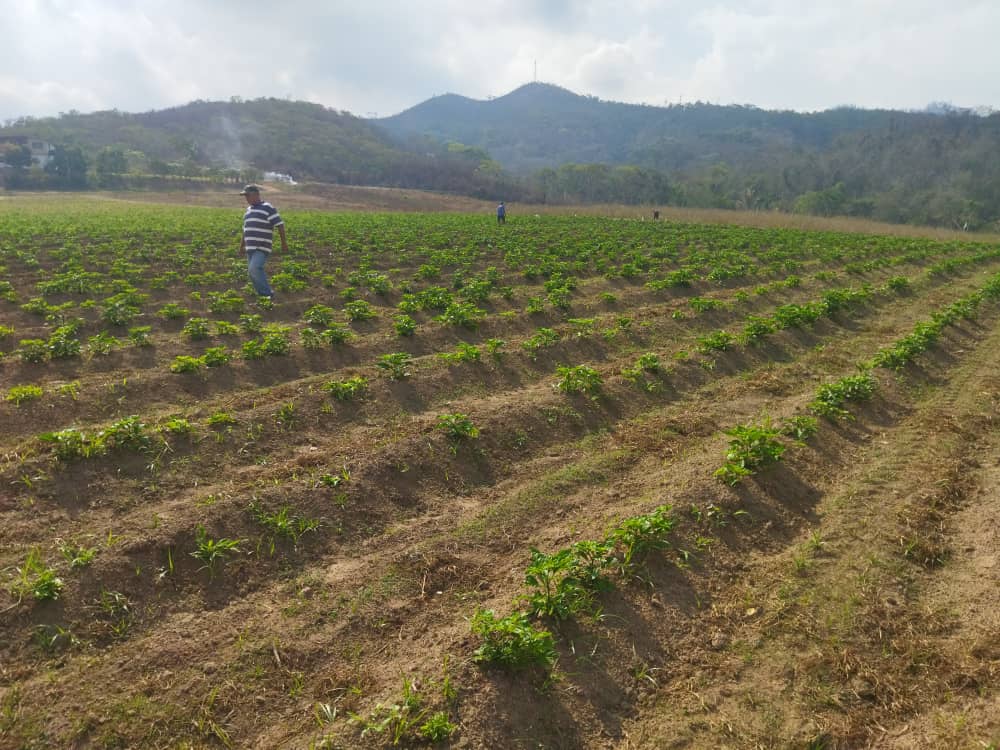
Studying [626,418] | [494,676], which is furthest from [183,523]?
[626,418]

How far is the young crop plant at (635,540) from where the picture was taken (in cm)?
464

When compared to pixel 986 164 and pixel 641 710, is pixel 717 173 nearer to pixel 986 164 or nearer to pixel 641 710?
pixel 986 164

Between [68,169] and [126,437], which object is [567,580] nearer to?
[126,437]

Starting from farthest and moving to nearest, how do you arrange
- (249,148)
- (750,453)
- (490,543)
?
1. (249,148)
2. (750,453)
3. (490,543)

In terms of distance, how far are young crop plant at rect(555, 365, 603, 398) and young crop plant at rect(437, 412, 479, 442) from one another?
6.43 feet

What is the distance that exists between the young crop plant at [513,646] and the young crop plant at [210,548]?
236 cm

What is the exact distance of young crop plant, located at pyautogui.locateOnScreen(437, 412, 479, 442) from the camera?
266 inches

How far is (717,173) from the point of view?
11456 centimetres

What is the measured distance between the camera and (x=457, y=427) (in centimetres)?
677

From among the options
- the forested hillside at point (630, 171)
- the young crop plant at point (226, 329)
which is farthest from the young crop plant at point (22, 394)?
→ the forested hillside at point (630, 171)

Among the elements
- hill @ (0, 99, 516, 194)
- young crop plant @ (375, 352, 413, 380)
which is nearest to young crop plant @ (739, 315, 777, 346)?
young crop plant @ (375, 352, 413, 380)

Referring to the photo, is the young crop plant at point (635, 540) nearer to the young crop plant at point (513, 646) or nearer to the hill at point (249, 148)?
the young crop plant at point (513, 646)

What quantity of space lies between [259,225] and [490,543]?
347 inches

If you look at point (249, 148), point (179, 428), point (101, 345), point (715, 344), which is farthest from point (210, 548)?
point (249, 148)
